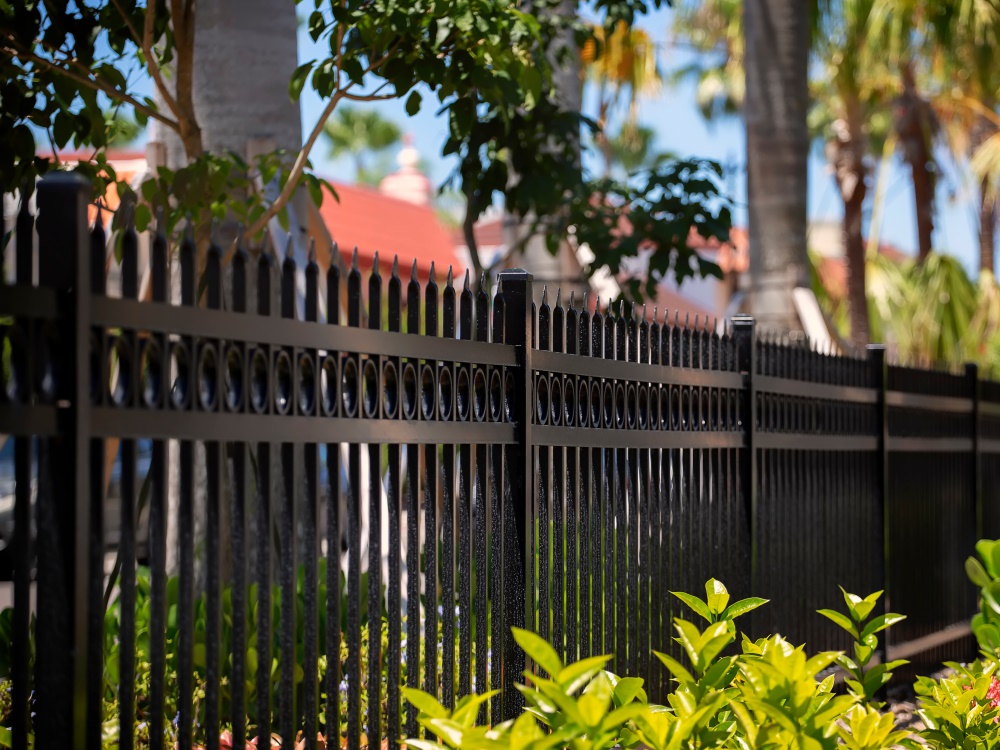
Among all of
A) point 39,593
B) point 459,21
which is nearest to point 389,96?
point 459,21

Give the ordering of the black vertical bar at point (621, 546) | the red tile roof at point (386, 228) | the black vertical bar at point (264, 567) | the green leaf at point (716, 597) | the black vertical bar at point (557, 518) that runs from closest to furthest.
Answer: the black vertical bar at point (264, 567) → the green leaf at point (716, 597) → the black vertical bar at point (557, 518) → the black vertical bar at point (621, 546) → the red tile roof at point (386, 228)

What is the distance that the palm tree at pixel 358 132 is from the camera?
6981 cm

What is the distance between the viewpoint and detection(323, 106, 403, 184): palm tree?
6981cm

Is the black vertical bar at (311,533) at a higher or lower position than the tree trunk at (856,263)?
lower

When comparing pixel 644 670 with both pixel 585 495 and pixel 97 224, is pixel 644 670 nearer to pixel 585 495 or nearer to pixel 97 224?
pixel 585 495

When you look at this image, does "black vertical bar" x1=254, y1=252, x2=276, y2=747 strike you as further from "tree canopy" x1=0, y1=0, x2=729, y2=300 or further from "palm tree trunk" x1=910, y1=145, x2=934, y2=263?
"palm tree trunk" x1=910, y1=145, x2=934, y2=263

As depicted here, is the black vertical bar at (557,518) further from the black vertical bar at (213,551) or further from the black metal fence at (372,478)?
the black vertical bar at (213,551)

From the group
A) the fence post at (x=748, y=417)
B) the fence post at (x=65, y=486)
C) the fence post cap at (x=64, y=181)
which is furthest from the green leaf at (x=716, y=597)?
the fence post at (x=748, y=417)

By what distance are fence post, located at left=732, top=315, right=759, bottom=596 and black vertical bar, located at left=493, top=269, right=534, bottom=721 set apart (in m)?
1.91

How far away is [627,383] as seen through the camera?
15.1ft

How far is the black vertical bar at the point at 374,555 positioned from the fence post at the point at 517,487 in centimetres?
61

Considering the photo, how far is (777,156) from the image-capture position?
11.9m

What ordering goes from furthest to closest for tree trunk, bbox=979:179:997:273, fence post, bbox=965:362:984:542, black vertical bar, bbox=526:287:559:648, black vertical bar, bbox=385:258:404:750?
tree trunk, bbox=979:179:997:273 < fence post, bbox=965:362:984:542 < black vertical bar, bbox=526:287:559:648 < black vertical bar, bbox=385:258:404:750

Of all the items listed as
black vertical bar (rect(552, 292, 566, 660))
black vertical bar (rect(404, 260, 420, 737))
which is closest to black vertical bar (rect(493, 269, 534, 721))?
black vertical bar (rect(552, 292, 566, 660))
